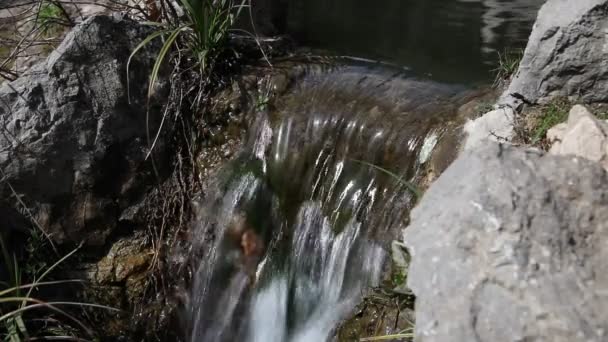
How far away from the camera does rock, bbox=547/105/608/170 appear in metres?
2.16

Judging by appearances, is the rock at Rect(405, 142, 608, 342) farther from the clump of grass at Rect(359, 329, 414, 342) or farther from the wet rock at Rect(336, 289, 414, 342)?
the wet rock at Rect(336, 289, 414, 342)

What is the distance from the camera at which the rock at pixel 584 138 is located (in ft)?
7.09

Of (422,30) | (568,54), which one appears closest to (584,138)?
(568,54)

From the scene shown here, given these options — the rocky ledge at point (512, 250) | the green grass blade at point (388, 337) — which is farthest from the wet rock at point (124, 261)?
the rocky ledge at point (512, 250)

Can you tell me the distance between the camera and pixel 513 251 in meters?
1.78

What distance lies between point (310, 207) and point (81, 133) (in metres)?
1.26

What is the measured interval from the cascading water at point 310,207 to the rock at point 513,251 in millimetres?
1258

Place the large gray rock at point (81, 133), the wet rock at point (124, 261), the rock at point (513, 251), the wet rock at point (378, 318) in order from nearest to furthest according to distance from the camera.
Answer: the rock at point (513, 251) < the wet rock at point (378, 318) < the large gray rock at point (81, 133) < the wet rock at point (124, 261)

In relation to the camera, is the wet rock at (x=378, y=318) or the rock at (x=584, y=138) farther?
the wet rock at (x=378, y=318)

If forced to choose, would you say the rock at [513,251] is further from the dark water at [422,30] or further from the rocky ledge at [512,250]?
the dark water at [422,30]

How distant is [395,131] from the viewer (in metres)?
3.49

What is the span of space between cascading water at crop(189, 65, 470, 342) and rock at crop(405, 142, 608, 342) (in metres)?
1.26

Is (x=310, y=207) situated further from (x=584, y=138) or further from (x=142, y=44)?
(x=584, y=138)

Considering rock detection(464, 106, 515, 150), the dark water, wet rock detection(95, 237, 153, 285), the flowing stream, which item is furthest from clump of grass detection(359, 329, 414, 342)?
the dark water
